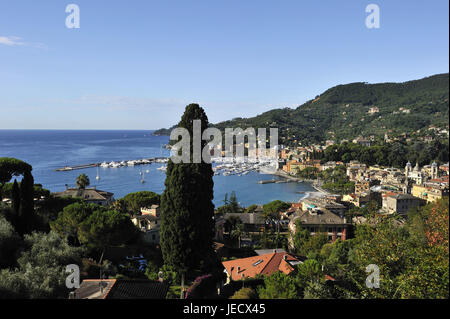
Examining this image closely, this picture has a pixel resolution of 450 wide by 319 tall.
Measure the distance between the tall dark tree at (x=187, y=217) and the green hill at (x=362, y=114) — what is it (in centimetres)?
7220

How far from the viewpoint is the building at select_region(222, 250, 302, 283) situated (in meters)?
9.71

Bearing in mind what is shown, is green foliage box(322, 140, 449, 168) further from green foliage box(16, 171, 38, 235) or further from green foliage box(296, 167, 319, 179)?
green foliage box(16, 171, 38, 235)

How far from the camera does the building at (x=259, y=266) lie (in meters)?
9.71

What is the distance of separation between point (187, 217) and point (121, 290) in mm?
2615

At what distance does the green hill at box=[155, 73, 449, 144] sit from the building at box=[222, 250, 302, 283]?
229 ft

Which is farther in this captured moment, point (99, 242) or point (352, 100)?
point (352, 100)

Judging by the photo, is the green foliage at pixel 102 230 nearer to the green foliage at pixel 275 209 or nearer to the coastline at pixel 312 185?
the green foliage at pixel 275 209

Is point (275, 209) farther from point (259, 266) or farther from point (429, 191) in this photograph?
point (429, 191)

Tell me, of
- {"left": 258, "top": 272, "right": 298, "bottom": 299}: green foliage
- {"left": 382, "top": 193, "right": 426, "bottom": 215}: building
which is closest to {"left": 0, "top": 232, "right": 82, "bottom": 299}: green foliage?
{"left": 258, "top": 272, "right": 298, "bottom": 299}: green foliage

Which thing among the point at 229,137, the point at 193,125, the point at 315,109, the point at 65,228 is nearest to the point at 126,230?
the point at 65,228

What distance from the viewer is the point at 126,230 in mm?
11734

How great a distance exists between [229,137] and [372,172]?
37155 millimetres
